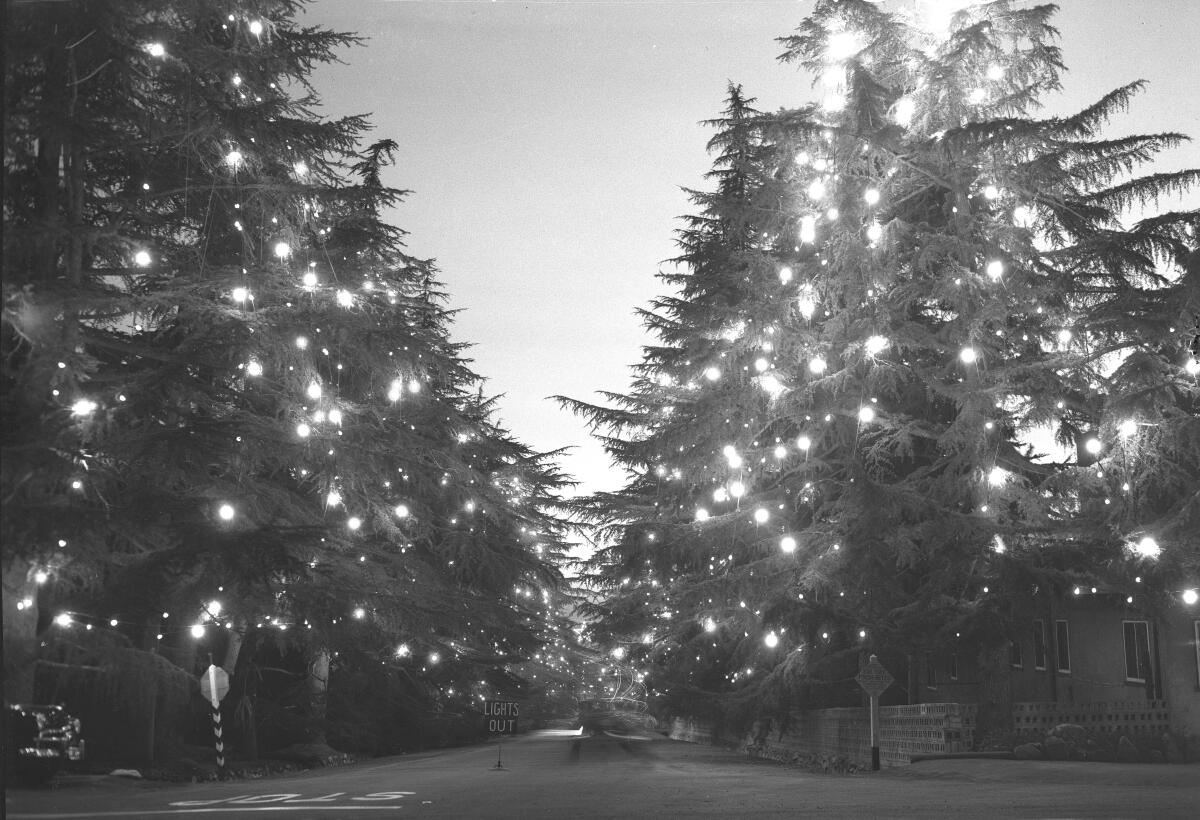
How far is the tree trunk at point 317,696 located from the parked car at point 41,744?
48.7 ft

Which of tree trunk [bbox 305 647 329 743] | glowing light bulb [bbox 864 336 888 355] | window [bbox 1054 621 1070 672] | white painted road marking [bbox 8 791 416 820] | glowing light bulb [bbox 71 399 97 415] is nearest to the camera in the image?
white painted road marking [bbox 8 791 416 820]

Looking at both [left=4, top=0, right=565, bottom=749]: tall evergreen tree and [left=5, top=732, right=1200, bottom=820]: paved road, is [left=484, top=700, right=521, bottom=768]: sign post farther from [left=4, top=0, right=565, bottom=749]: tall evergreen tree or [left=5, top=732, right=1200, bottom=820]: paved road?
[left=4, top=0, right=565, bottom=749]: tall evergreen tree

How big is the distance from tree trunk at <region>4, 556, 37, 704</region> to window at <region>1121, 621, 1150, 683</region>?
22.7 m

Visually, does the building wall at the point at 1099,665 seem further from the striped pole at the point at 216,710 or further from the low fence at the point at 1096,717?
the striped pole at the point at 216,710

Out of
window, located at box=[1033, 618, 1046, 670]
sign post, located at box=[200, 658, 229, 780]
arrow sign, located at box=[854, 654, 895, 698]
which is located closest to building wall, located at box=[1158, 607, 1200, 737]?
window, located at box=[1033, 618, 1046, 670]

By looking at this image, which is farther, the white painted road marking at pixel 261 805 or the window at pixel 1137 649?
the window at pixel 1137 649

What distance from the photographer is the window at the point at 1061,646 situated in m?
28.0

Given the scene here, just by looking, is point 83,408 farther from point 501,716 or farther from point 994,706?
point 994,706

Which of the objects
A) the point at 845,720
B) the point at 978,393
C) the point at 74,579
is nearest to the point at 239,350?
the point at 74,579

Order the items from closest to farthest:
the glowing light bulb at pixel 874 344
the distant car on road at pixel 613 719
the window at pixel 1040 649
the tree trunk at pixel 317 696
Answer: the glowing light bulb at pixel 874 344, the window at pixel 1040 649, the tree trunk at pixel 317 696, the distant car on road at pixel 613 719

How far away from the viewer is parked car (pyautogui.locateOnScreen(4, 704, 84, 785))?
1406 centimetres

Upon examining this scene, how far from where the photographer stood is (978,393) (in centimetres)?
2067

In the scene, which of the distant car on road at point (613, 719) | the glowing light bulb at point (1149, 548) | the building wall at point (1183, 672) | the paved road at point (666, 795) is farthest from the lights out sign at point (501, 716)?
the distant car on road at point (613, 719)

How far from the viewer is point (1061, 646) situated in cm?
2841
